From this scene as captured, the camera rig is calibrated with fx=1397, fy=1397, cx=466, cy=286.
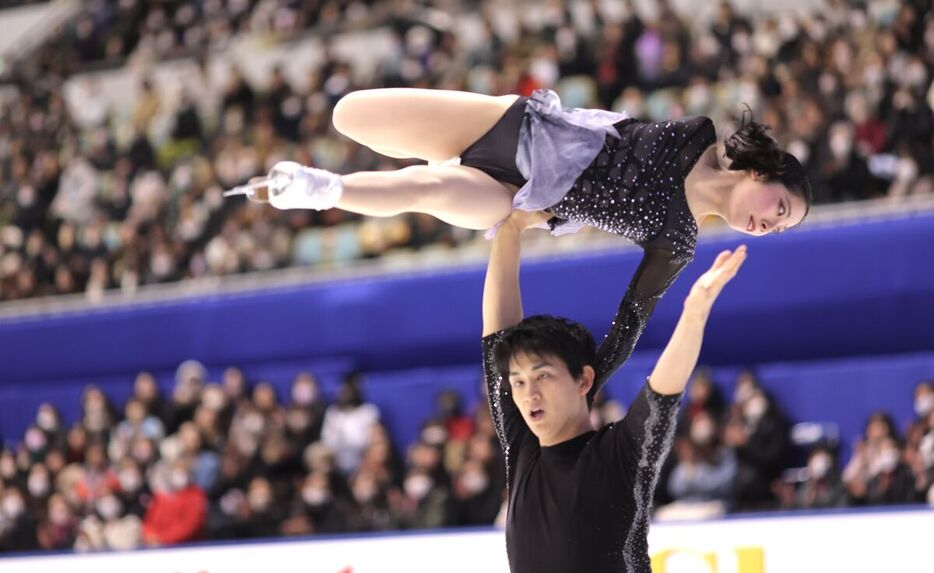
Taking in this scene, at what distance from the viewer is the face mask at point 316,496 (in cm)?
899

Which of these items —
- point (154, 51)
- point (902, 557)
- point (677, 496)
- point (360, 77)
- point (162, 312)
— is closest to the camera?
point (902, 557)

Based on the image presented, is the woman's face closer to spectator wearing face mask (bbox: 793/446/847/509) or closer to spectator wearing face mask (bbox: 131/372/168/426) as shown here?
spectator wearing face mask (bbox: 793/446/847/509)

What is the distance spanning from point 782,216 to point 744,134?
226 mm

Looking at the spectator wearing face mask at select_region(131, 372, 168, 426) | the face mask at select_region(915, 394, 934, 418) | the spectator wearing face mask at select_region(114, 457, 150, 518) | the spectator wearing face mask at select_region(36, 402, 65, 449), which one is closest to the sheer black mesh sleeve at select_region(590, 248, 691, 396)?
the face mask at select_region(915, 394, 934, 418)

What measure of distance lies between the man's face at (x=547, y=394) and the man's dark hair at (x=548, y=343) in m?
0.01

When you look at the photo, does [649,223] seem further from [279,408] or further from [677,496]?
[279,408]

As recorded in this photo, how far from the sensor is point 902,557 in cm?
409

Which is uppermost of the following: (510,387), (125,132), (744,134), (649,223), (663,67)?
(744,134)

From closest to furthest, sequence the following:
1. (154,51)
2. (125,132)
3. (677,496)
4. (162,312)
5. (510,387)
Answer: (510,387) < (677,496) < (162,312) < (125,132) < (154,51)

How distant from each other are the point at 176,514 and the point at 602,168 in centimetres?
642

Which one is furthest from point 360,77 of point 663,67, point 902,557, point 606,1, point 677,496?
point 902,557

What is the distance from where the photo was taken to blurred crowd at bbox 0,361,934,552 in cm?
763

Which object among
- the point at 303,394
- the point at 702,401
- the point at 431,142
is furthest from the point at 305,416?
the point at 431,142

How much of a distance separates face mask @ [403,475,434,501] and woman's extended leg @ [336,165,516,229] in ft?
17.2
